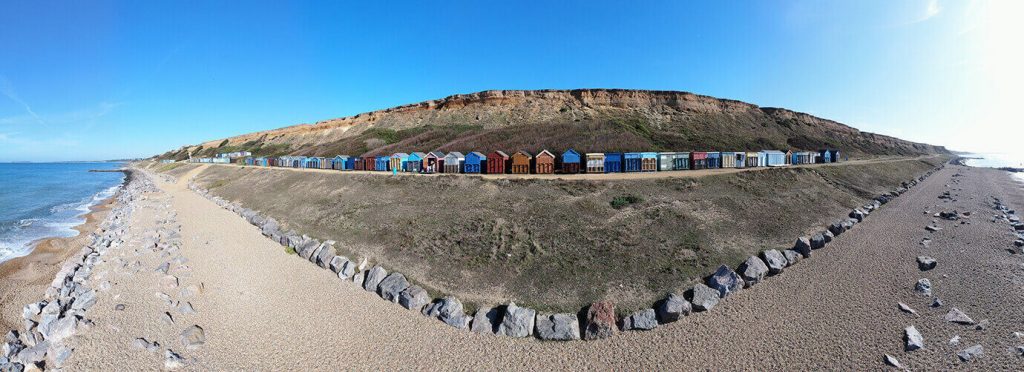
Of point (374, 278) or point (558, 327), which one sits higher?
point (374, 278)

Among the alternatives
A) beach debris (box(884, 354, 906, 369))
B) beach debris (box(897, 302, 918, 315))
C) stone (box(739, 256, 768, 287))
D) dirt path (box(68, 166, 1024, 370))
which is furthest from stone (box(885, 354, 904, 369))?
stone (box(739, 256, 768, 287))

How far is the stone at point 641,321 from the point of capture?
11.9m

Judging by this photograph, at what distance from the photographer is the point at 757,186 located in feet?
97.1

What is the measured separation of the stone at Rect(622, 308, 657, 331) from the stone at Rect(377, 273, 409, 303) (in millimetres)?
8746

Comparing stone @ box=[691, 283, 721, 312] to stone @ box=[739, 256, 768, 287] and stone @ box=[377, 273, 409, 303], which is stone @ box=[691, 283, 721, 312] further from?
stone @ box=[377, 273, 409, 303]

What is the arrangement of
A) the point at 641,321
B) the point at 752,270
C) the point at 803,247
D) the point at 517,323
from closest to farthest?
1. the point at 517,323
2. the point at 641,321
3. the point at 752,270
4. the point at 803,247

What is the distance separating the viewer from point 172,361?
33.9 ft

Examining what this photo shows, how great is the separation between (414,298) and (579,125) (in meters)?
66.3

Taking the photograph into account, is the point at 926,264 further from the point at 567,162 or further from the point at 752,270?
the point at 567,162

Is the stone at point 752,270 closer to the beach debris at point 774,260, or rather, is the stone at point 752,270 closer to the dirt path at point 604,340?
the beach debris at point 774,260

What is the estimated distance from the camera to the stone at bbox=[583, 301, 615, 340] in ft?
38.0

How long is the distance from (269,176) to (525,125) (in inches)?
1935

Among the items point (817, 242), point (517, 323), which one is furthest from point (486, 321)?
point (817, 242)

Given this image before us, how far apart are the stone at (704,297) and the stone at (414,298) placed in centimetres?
1024
